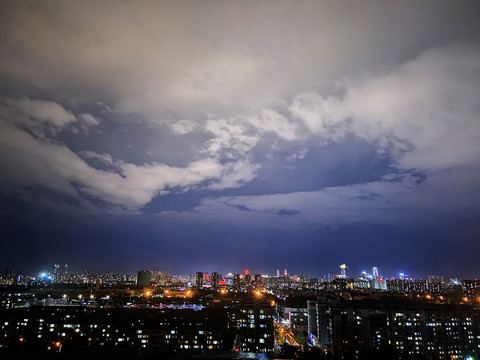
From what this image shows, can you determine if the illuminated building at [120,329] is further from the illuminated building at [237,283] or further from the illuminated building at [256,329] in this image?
the illuminated building at [237,283]

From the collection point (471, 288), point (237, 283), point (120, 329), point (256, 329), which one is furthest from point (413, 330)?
point (237, 283)

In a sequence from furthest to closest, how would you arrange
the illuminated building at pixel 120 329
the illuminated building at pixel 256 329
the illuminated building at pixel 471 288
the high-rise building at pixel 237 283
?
1. the high-rise building at pixel 237 283
2. the illuminated building at pixel 471 288
3. the illuminated building at pixel 256 329
4. the illuminated building at pixel 120 329

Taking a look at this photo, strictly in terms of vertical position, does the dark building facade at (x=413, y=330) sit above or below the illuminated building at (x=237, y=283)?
above

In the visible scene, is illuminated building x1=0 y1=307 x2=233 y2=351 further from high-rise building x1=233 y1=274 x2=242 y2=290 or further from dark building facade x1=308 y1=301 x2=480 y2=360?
high-rise building x1=233 y1=274 x2=242 y2=290

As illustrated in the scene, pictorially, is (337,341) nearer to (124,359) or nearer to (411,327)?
(411,327)

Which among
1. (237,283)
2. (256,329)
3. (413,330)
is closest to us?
(413,330)

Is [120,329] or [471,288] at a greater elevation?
[120,329]

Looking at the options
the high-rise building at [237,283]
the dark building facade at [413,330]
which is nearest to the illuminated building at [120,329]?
the dark building facade at [413,330]

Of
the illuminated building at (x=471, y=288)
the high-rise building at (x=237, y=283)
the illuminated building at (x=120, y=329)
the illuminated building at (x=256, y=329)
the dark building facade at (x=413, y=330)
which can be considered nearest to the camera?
the illuminated building at (x=120, y=329)

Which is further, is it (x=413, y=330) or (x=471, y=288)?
(x=471, y=288)

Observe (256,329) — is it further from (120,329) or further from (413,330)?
(413,330)

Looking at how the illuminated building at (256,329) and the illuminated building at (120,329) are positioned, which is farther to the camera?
the illuminated building at (256,329)

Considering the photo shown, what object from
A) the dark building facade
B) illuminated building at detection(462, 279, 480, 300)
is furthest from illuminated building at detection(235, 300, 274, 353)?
illuminated building at detection(462, 279, 480, 300)

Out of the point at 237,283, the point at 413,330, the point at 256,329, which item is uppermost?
the point at 413,330
